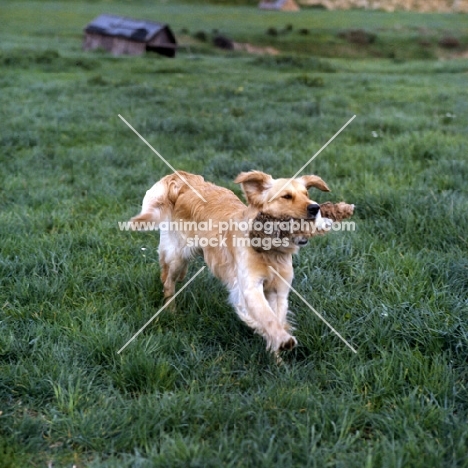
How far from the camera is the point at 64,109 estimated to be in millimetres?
10883

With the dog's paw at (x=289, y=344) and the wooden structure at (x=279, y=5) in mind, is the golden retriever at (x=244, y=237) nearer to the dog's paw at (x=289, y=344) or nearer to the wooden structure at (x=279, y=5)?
the dog's paw at (x=289, y=344)

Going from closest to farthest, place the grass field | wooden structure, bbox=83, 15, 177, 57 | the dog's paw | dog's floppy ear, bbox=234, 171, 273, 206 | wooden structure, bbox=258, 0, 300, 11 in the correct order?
the grass field < the dog's paw < dog's floppy ear, bbox=234, 171, 273, 206 < wooden structure, bbox=83, 15, 177, 57 < wooden structure, bbox=258, 0, 300, 11

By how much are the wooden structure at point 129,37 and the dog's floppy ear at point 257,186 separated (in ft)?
76.1

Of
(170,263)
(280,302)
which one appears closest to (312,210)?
(280,302)

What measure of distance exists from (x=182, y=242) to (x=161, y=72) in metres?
14.7

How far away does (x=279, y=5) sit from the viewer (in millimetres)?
51906

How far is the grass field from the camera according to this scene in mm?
2775

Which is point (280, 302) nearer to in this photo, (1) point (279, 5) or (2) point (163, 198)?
(2) point (163, 198)

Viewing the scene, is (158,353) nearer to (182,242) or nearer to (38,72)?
(182,242)

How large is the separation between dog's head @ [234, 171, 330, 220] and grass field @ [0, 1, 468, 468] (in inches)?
32.0

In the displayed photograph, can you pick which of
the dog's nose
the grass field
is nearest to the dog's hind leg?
the grass field

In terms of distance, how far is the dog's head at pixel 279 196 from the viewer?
11.3 feet

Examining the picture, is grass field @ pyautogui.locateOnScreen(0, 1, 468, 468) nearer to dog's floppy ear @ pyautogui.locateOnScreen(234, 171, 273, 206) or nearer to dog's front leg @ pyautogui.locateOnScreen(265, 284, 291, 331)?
dog's front leg @ pyautogui.locateOnScreen(265, 284, 291, 331)

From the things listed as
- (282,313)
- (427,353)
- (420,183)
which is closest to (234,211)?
Result: (282,313)
